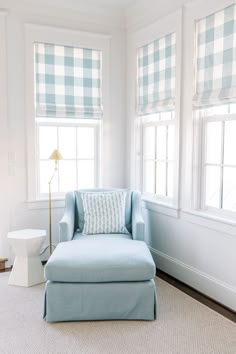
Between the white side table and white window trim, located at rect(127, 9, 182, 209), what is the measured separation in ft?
4.15

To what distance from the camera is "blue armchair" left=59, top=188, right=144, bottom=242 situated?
311 cm

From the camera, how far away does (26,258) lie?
3283 mm

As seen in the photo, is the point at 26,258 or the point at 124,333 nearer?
the point at 124,333

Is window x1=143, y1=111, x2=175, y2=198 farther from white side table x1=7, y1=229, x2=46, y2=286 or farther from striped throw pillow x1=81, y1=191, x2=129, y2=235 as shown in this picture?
white side table x1=7, y1=229, x2=46, y2=286

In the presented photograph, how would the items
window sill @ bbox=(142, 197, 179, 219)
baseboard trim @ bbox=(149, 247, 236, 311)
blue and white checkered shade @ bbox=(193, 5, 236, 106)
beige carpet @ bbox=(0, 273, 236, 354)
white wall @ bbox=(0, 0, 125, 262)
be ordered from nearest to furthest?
1. beige carpet @ bbox=(0, 273, 236, 354)
2. blue and white checkered shade @ bbox=(193, 5, 236, 106)
3. baseboard trim @ bbox=(149, 247, 236, 311)
4. window sill @ bbox=(142, 197, 179, 219)
5. white wall @ bbox=(0, 0, 125, 262)

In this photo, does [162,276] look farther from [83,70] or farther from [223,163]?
[83,70]

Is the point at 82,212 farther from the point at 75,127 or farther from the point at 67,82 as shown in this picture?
the point at 67,82

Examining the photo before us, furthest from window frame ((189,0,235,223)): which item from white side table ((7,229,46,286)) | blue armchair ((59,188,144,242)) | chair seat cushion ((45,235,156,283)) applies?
white side table ((7,229,46,286))

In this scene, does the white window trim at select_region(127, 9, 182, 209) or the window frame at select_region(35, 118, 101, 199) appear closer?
the white window trim at select_region(127, 9, 182, 209)

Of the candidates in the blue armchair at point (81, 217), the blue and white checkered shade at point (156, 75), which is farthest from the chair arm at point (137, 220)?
the blue and white checkered shade at point (156, 75)

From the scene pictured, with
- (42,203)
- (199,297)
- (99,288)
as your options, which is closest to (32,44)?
(42,203)

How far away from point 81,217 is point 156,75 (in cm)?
158

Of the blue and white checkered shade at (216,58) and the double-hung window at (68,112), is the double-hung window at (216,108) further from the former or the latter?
the double-hung window at (68,112)

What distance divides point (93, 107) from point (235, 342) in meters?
2.70
